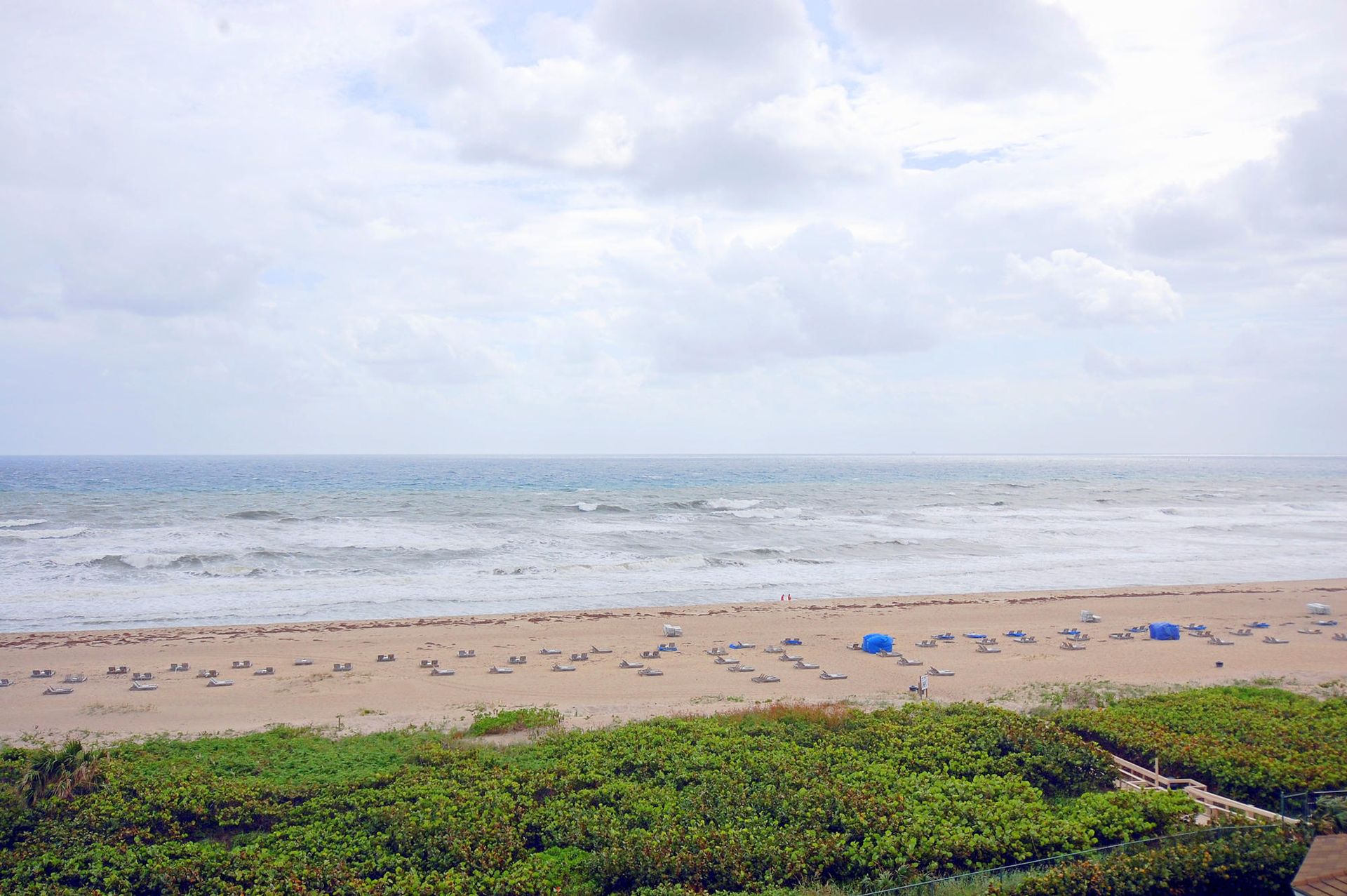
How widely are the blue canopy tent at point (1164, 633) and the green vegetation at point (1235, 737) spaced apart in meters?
8.16

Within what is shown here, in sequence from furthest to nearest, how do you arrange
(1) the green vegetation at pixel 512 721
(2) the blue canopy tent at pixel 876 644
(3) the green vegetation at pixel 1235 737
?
(2) the blue canopy tent at pixel 876 644
(1) the green vegetation at pixel 512 721
(3) the green vegetation at pixel 1235 737

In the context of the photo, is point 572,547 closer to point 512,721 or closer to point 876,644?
point 876,644

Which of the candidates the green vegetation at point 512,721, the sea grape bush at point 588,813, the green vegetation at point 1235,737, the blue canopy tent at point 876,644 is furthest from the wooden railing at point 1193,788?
the blue canopy tent at point 876,644

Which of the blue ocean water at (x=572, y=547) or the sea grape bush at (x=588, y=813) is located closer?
the sea grape bush at (x=588, y=813)

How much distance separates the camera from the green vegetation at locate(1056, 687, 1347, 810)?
451 inches

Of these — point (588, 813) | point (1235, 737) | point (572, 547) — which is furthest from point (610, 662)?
point (572, 547)

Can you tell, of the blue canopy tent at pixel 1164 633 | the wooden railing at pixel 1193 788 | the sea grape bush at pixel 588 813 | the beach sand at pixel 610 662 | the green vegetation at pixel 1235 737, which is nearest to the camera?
the sea grape bush at pixel 588 813

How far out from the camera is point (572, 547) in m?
46.2

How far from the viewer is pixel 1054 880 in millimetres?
8742

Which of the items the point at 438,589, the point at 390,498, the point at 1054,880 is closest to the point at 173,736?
the point at 1054,880

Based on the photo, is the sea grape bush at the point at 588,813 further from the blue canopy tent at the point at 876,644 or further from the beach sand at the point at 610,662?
the blue canopy tent at the point at 876,644

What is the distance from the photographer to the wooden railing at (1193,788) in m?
10.6

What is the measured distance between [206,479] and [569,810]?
375ft

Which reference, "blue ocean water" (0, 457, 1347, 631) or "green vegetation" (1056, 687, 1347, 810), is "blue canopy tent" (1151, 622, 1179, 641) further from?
"blue ocean water" (0, 457, 1347, 631)
